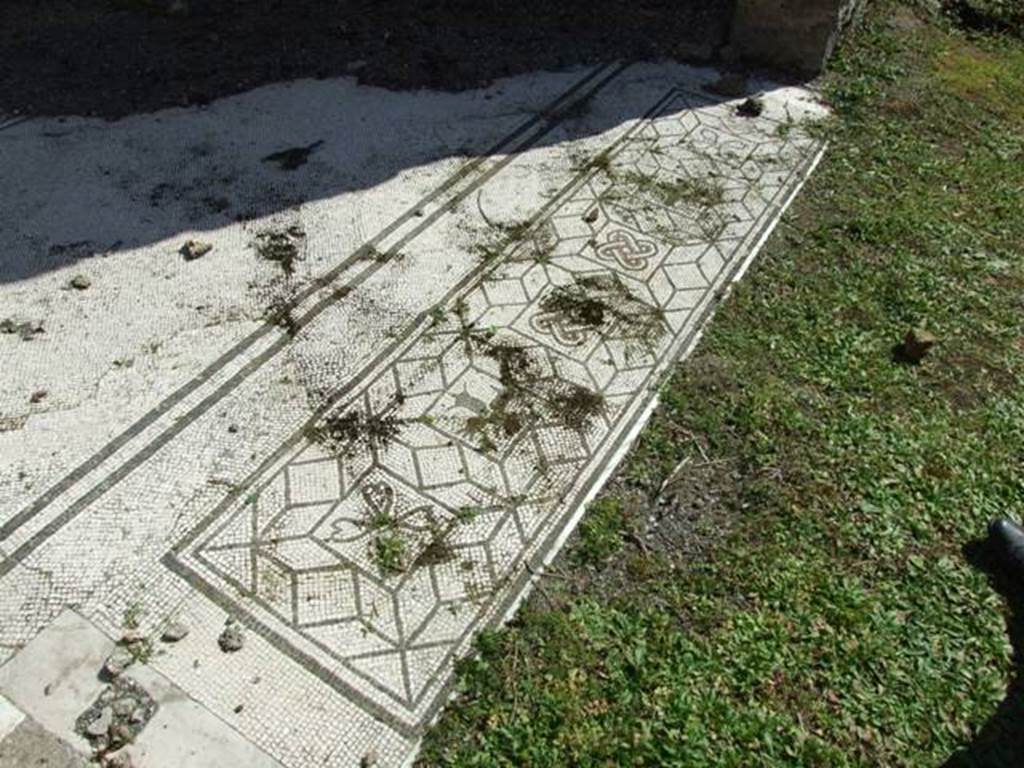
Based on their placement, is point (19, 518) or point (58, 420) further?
point (58, 420)

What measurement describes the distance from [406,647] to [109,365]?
2198 mm

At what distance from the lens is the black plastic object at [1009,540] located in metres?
3.34

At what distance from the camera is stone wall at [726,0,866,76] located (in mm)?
6641

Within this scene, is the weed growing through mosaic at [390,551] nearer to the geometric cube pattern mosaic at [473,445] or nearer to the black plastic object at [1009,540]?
the geometric cube pattern mosaic at [473,445]

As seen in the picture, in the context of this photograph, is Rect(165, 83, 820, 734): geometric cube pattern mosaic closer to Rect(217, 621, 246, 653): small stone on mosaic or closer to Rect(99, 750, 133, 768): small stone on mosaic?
Rect(217, 621, 246, 653): small stone on mosaic

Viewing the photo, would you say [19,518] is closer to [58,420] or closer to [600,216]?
[58,420]

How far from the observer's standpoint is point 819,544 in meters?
3.46

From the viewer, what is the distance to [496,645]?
303 centimetres

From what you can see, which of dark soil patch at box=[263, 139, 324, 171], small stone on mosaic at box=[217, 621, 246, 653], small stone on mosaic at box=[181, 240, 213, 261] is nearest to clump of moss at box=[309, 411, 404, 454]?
small stone on mosaic at box=[217, 621, 246, 653]

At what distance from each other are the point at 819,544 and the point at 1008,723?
0.90m

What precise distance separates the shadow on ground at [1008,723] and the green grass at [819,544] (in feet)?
0.12

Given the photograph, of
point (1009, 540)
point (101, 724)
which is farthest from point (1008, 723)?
point (101, 724)

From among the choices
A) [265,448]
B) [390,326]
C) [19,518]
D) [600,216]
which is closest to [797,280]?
[600,216]

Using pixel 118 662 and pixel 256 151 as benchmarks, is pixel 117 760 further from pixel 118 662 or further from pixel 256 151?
pixel 256 151
